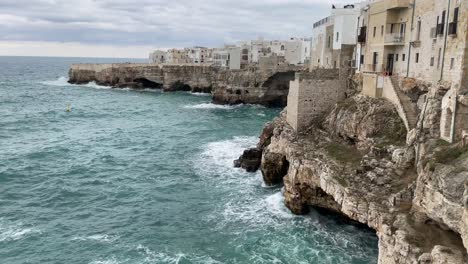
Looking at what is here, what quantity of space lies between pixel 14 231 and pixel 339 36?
97.2ft

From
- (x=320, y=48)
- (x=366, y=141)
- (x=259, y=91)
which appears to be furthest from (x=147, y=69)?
(x=366, y=141)

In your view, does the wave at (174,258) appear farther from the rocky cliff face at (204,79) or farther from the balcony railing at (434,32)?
the rocky cliff face at (204,79)

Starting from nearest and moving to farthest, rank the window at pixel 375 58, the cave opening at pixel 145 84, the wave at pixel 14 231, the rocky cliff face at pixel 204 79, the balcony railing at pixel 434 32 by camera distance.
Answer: the wave at pixel 14 231 → the balcony railing at pixel 434 32 → the window at pixel 375 58 → the rocky cliff face at pixel 204 79 → the cave opening at pixel 145 84

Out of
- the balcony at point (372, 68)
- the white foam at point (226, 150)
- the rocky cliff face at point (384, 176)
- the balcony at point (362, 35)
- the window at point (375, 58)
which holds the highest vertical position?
the balcony at point (362, 35)

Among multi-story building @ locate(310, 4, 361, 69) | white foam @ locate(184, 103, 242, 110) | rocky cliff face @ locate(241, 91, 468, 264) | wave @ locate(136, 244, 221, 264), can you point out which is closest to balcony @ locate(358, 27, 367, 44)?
multi-story building @ locate(310, 4, 361, 69)

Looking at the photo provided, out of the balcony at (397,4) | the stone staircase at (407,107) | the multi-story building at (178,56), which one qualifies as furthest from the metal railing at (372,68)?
the multi-story building at (178,56)

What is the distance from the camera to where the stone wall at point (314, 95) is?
32125 mm

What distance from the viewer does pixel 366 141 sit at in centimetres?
2467

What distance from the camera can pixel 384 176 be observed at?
20562 mm

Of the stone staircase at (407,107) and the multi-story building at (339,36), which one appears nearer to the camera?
the stone staircase at (407,107)

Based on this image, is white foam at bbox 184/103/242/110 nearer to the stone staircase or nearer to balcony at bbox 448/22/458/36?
the stone staircase

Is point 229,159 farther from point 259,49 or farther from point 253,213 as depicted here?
point 259,49

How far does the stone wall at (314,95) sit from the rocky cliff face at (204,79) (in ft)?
116

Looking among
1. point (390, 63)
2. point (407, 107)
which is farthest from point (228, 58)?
point (407, 107)
